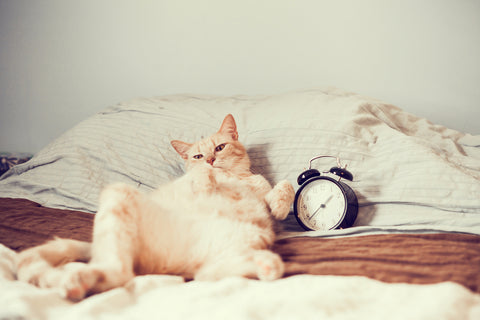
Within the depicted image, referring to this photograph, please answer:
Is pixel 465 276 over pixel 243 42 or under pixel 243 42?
under

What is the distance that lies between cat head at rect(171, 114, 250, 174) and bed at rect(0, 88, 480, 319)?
0.11m

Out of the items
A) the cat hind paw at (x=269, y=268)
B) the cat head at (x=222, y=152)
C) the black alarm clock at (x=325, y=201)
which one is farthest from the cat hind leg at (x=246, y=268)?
the cat head at (x=222, y=152)

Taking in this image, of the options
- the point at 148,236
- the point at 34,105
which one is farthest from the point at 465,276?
the point at 34,105

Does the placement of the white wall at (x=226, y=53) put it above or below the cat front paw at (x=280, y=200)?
above

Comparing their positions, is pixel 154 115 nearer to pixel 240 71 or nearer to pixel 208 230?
pixel 240 71

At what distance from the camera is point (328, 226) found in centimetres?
132

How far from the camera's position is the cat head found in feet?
5.06

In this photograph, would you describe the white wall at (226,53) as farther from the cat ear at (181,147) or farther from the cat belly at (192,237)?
the cat belly at (192,237)

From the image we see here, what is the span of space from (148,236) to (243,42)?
2072 millimetres

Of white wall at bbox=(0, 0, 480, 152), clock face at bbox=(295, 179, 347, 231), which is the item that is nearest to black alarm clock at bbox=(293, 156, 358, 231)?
clock face at bbox=(295, 179, 347, 231)

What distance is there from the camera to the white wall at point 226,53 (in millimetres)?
2352

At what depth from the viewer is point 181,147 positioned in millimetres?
1678

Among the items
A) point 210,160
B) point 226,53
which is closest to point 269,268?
point 210,160

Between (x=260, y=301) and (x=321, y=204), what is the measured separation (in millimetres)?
749
